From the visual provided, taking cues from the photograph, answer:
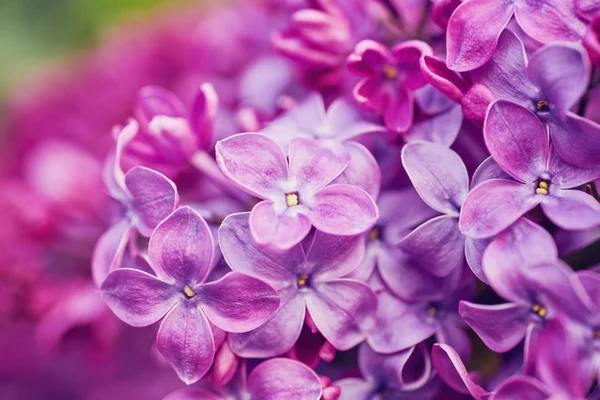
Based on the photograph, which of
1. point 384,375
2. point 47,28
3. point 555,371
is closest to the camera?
point 555,371

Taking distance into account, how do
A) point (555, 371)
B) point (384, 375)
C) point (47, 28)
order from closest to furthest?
point (555, 371) < point (384, 375) < point (47, 28)

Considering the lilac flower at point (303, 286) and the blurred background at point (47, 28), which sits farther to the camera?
the blurred background at point (47, 28)

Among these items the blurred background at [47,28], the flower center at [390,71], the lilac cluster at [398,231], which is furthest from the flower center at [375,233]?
the blurred background at [47,28]

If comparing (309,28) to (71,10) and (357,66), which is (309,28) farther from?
(71,10)

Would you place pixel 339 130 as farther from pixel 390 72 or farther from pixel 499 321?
pixel 499 321

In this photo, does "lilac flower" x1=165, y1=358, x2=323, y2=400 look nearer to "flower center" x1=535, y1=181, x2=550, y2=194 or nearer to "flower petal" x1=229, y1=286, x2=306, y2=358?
"flower petal" x1=229, y1=286, x2=306, y2=358

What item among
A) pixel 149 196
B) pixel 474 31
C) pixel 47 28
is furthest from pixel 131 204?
pixel 47 28

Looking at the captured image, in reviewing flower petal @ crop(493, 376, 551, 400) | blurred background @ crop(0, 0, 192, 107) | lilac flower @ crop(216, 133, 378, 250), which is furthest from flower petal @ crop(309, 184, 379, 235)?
blurred background @ crop(0, 0, 192, 107)

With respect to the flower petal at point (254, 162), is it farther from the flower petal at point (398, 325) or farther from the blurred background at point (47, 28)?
the blurred background at point (47, 28)

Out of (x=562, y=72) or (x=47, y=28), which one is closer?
(x=562, y=72)
